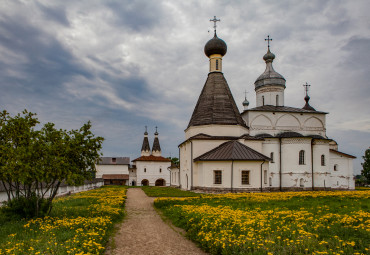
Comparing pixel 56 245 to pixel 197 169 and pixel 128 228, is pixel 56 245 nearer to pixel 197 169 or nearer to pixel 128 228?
pixel 128 228

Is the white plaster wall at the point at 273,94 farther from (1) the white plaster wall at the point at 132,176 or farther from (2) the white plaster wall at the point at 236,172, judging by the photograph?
(1) the white plaster wall at the point at 132,176

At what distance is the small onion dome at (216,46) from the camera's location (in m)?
31.5

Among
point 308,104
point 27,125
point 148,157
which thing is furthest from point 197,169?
point 148,157

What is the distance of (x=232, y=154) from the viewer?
77.9 ft

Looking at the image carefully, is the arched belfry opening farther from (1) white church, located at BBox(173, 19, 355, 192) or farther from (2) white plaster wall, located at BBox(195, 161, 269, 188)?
(2) white plaster wall, located at BBox(195, 161, 269, 188)

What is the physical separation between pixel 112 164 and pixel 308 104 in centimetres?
3847

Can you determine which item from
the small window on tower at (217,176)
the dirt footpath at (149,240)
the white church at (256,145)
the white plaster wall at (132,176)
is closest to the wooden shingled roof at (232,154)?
the white church at (256,145)

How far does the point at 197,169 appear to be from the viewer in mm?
26484

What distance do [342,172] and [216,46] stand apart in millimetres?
21125

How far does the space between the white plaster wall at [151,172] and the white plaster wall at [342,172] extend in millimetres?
30122

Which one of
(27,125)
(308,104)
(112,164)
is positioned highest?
(308,104)

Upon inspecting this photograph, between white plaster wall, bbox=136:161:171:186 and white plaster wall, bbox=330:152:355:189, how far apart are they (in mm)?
30122

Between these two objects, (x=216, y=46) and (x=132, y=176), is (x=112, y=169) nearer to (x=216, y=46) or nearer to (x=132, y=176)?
(x=132, y=176)

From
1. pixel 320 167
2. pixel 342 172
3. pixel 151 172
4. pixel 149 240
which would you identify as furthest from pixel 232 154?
pixel 151 172
